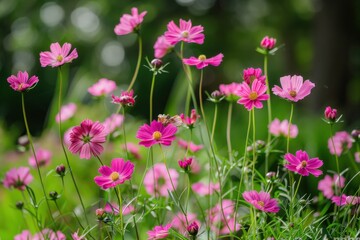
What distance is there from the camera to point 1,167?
8.24 feet

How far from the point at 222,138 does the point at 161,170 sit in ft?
3.91

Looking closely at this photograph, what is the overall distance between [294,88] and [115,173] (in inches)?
12.6

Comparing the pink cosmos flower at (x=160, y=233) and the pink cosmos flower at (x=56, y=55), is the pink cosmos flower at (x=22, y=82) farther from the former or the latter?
the pink cosmos flower at (x=160, y=233)

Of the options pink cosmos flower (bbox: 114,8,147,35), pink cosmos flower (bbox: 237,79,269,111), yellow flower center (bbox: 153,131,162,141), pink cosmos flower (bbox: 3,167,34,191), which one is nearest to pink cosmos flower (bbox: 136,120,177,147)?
yellow flower center (bbox: 153,131,162,141)

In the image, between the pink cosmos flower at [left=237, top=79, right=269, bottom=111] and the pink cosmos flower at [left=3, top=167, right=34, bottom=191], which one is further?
the pink cosmos flower at [left=3, top=167, right=34, bottom=191]

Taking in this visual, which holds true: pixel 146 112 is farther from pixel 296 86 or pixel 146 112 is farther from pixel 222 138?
pixel 296 86

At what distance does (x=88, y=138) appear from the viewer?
83cm

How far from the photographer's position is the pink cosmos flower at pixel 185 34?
0.95 m

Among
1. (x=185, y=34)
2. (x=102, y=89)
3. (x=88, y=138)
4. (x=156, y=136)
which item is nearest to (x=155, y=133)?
(x=156, y=136)

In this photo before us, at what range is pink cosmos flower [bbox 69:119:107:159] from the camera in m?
0.82

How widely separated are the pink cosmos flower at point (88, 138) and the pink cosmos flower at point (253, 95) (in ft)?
0.75

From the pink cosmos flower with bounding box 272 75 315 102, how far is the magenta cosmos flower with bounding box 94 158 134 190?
26 centimetres

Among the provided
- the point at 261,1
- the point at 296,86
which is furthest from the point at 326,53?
the point at 296,86

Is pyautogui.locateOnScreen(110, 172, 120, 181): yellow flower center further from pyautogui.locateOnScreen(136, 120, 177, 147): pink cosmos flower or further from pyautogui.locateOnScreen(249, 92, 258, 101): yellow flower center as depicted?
pyautogui.locateOnScreen(249, 92, 258, 101): yellow flower center
